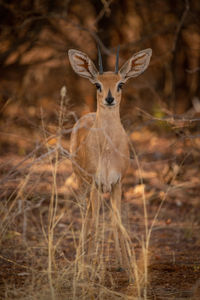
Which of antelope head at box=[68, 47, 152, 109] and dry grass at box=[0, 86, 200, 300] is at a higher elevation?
antelope head at box=[68, 47, 152, 109]

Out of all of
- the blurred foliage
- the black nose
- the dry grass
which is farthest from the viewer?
the blurred foliage

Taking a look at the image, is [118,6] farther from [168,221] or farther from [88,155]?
[88,155]

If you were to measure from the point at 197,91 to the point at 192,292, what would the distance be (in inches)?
373

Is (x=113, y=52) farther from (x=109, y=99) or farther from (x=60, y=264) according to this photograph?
(x=60, y=264)

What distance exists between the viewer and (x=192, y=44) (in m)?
11.6

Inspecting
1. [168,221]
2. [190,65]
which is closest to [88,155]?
[168,221]

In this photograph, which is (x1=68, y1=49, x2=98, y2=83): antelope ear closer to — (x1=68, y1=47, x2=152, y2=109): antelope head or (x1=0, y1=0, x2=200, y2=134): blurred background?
(x1=68, y1=47, x2=152, y2=109): antelope head

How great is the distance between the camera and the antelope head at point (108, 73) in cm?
472

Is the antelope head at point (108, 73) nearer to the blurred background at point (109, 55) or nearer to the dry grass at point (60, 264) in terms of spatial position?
the dry grass at point (60, 264)

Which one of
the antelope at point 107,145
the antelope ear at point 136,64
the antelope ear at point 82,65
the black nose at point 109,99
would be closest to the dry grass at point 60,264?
the antelope at point 107,145

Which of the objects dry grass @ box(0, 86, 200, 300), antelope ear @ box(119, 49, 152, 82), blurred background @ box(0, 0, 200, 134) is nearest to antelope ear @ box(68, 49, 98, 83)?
antelope ear @ box(119, 49, 152, 82)

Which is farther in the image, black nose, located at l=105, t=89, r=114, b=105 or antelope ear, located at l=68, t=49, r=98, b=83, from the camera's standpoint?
antelope ear, located at l=68, t=49, r=98, b=83

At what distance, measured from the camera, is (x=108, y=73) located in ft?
16.2

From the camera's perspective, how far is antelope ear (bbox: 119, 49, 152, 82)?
500 cm
